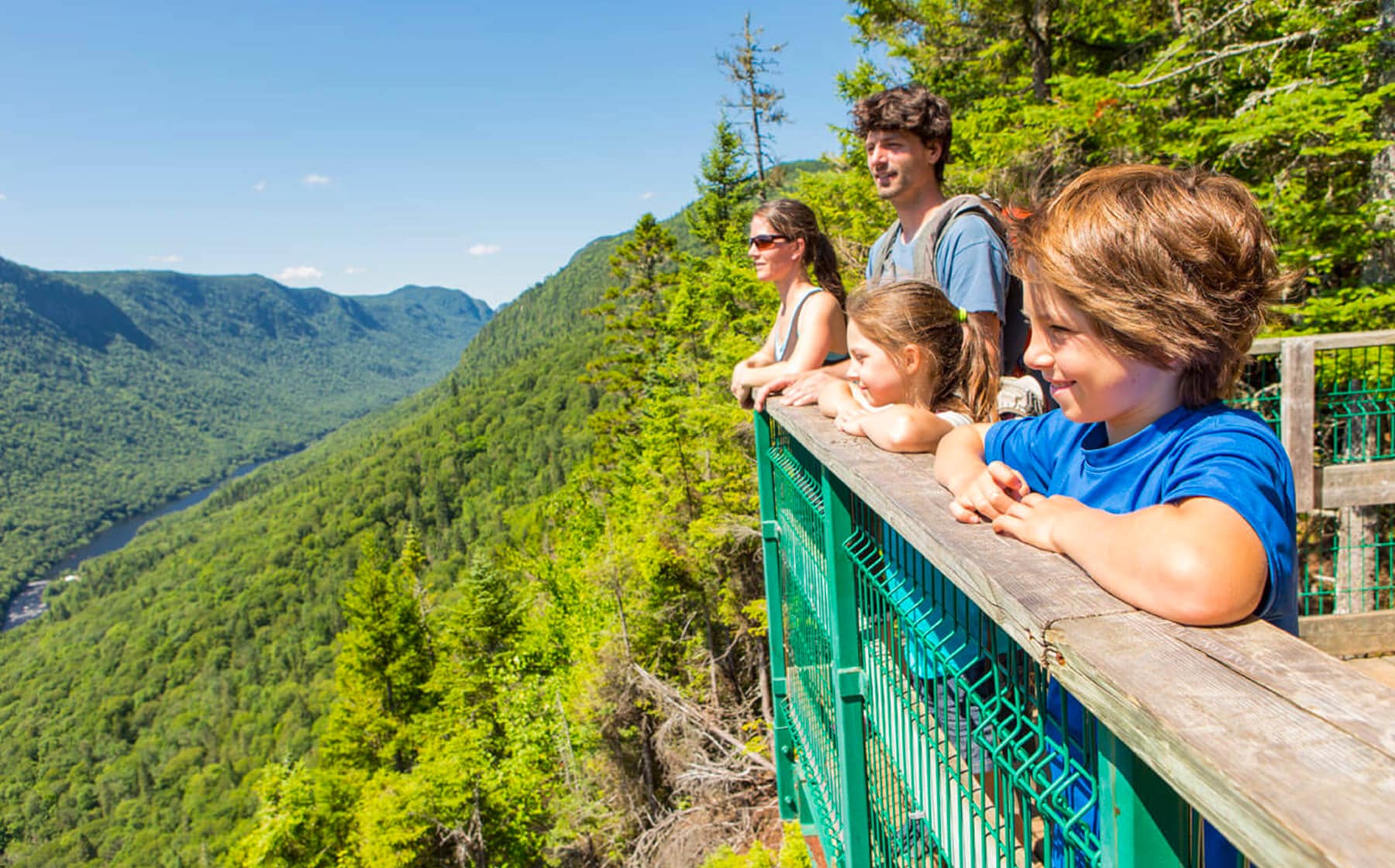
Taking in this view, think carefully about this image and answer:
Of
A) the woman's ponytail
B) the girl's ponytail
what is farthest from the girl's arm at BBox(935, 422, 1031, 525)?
the woman's ponytail

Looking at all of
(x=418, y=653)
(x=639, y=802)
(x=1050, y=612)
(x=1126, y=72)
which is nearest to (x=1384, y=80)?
(x=1126, y=72)

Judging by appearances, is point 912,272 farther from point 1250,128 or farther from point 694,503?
point 694,503

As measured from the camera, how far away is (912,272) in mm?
2777

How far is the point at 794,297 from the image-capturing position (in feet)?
11.4

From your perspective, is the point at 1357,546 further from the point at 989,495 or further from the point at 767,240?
the point at 989,495

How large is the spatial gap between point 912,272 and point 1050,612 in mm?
1992

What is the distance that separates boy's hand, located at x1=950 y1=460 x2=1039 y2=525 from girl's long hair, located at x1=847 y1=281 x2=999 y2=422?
3.01 feet

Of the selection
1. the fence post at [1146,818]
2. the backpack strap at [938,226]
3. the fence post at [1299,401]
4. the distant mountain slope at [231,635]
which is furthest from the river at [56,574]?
the fence post at [1146,818]

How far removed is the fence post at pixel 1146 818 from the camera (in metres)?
0.85

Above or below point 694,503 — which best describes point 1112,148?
above

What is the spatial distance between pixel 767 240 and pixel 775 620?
1700 millimetres

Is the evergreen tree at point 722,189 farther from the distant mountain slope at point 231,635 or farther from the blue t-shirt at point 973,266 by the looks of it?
the distant mountain slope at point 231,635

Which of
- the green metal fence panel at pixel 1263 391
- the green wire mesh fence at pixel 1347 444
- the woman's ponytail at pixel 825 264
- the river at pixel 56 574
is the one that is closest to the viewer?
the woman's ponytail at pixel 825 264

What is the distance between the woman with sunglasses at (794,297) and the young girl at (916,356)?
700 mm
